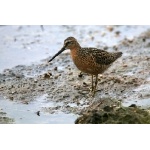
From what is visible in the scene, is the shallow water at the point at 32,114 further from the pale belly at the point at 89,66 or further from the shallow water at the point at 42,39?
the shallow water at the point at 42,39

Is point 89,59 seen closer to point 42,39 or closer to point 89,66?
point 89,66

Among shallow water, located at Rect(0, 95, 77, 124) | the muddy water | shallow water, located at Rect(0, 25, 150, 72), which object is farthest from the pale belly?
shallow water, located at Rect(0, 25, 150, 72)

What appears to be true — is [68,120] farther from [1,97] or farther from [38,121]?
[1,97]

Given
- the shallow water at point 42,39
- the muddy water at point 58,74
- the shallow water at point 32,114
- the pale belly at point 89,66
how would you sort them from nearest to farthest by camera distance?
the shallow water at point 32,114 < the muddy water at point 58,74 < the pale belly at point 89,66 < the shallow water at point 42,39

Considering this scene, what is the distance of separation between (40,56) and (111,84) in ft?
Answer: 6.51

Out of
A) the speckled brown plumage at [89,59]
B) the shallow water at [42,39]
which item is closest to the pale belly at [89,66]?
the speckled brown plumage at [89,59]

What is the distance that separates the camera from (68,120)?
6.99 meters

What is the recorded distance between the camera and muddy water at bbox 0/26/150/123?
7578 millimetres

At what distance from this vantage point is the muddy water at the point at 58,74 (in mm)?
7578

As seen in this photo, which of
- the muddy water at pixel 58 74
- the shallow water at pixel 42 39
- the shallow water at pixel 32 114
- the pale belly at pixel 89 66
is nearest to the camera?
the shallow water at pixel 32 114

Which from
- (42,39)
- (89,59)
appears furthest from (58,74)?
(42,39)

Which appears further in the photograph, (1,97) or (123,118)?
(1,97)

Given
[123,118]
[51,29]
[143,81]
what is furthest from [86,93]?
[51,29]

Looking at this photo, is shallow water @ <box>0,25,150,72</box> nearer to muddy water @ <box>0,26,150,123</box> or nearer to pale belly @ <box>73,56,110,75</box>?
muddy water @ <box>0,26,150,123</box>
